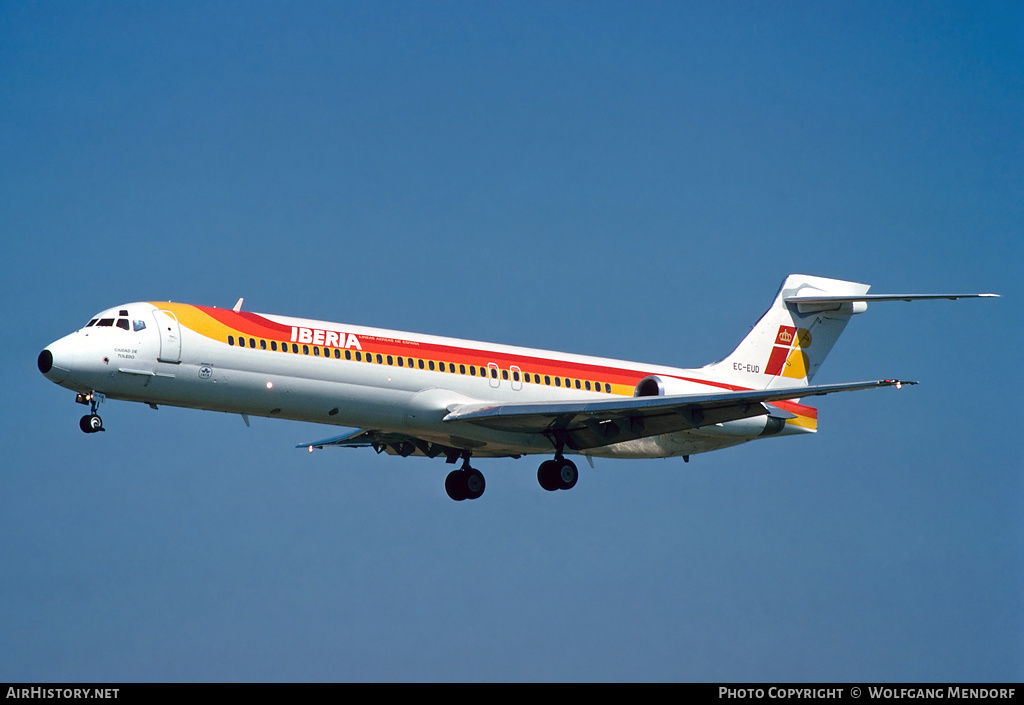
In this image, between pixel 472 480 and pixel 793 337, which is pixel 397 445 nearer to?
pixel 472 480

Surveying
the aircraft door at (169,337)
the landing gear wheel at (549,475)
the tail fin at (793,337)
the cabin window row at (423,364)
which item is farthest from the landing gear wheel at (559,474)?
the aircraft door at (169,337)

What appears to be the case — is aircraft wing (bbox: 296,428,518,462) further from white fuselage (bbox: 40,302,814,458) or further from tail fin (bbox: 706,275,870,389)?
tail fin (bbox: 706,275,870,389)

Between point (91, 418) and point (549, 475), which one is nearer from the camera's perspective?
point (91, 418)

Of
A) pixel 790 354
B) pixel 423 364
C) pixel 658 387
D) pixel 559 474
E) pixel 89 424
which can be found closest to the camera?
pixel 89 424

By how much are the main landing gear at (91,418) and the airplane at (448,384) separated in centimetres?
3

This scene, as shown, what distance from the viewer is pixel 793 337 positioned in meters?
39.2

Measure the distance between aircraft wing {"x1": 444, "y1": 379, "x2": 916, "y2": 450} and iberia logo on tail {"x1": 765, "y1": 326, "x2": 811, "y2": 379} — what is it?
3972 millimetres

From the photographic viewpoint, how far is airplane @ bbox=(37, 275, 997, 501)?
98.1 ft

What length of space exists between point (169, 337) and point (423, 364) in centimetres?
584

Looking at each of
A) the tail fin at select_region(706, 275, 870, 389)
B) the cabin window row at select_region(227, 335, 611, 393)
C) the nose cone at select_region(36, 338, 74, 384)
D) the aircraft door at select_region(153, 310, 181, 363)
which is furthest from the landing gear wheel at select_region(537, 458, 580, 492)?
the nose cone at select_region(36, 338, 74, 384)

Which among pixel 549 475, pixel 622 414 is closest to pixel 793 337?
pixel 622 414

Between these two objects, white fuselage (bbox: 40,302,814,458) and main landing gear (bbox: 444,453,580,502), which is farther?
main landing gear (bbox: 444,453,580,502)

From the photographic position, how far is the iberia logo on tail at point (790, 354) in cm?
3909
